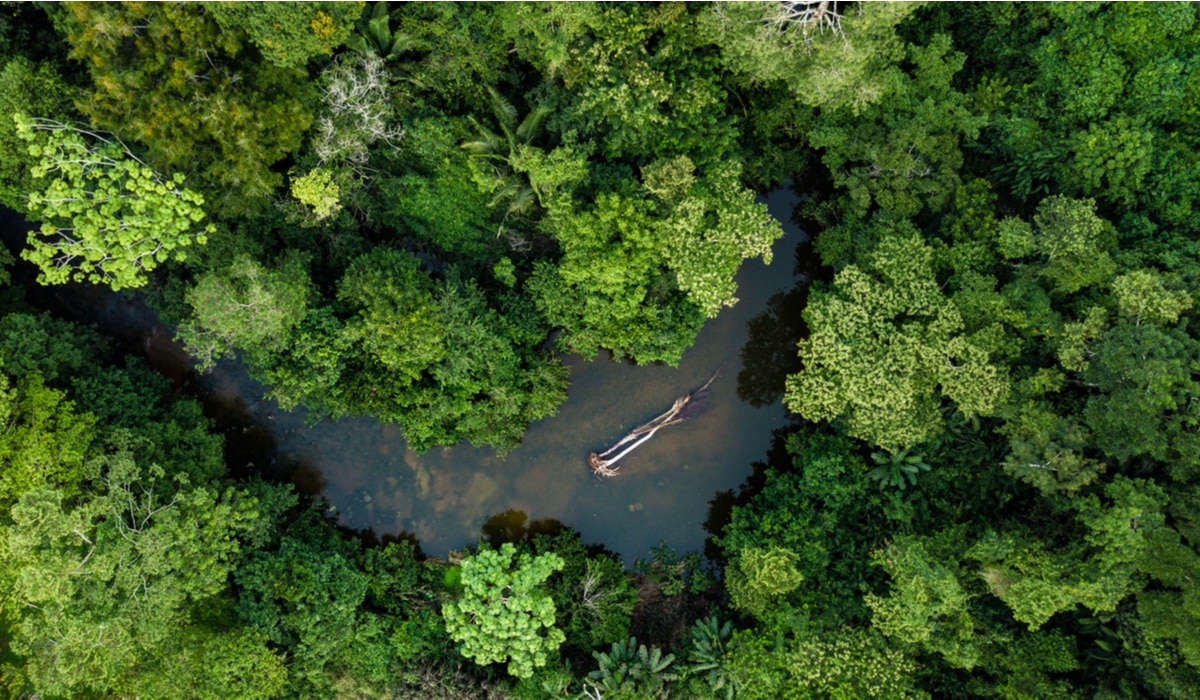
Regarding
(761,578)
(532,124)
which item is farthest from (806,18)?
(761,578)

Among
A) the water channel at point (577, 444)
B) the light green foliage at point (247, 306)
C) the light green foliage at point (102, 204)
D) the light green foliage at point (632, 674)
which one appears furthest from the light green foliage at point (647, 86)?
the light green foliage at point (632, 674)

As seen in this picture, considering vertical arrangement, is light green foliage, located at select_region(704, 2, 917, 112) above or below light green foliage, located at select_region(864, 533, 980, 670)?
above

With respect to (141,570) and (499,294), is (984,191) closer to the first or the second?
(499,294)

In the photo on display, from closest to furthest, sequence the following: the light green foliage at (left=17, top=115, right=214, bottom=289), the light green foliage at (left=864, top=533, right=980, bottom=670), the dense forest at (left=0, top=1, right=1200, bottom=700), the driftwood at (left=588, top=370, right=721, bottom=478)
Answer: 1. the light green foliage at (left=17, top=115, right=214, bottom=289)
2. the dense forest at (left=0, top=1, right=1200, bottom=700)
3. the light green foliage at (left=864, top=533, right=980, bottom=670)
4. the driftwood at (left=588, top=370, right=721, bottom=478)

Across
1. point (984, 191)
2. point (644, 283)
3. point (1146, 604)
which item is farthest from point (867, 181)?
point (1146, 604)

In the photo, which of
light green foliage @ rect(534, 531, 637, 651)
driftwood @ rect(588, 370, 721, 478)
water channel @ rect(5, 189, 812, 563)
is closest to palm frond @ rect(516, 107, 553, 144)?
water channel @ rect(5, 189, 812, 563)

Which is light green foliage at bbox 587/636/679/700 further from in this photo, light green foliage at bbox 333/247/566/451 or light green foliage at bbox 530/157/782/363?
light green foliage at bbox 530/157/782/363
